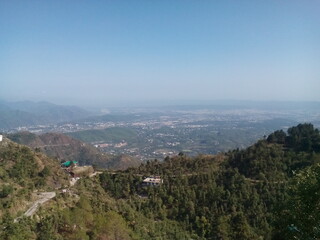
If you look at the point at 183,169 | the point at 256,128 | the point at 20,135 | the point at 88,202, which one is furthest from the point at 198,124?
the point at 88,202

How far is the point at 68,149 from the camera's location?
86.9m

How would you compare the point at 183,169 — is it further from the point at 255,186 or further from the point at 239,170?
the point at 255,186

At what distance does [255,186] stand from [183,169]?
26.2ft

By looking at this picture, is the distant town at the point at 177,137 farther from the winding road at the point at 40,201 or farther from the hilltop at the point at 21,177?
the winding road at the point at 40,201

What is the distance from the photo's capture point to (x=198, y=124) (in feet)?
566

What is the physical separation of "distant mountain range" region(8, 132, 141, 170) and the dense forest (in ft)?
119

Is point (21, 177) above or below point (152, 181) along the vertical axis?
above

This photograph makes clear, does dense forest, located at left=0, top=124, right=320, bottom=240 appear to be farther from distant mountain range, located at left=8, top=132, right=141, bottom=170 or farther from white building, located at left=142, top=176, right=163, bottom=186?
distant mountain range, located at left=8, top=132, right=141, bottom=170

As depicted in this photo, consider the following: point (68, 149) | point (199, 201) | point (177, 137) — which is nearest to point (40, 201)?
point (199, 201)

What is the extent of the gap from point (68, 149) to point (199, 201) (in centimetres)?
6709

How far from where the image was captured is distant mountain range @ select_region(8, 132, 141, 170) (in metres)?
71.4

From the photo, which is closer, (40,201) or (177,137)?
(40,201)

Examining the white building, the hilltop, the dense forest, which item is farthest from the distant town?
the hilltop

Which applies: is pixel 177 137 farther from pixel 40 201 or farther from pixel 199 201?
pixel 40 201
